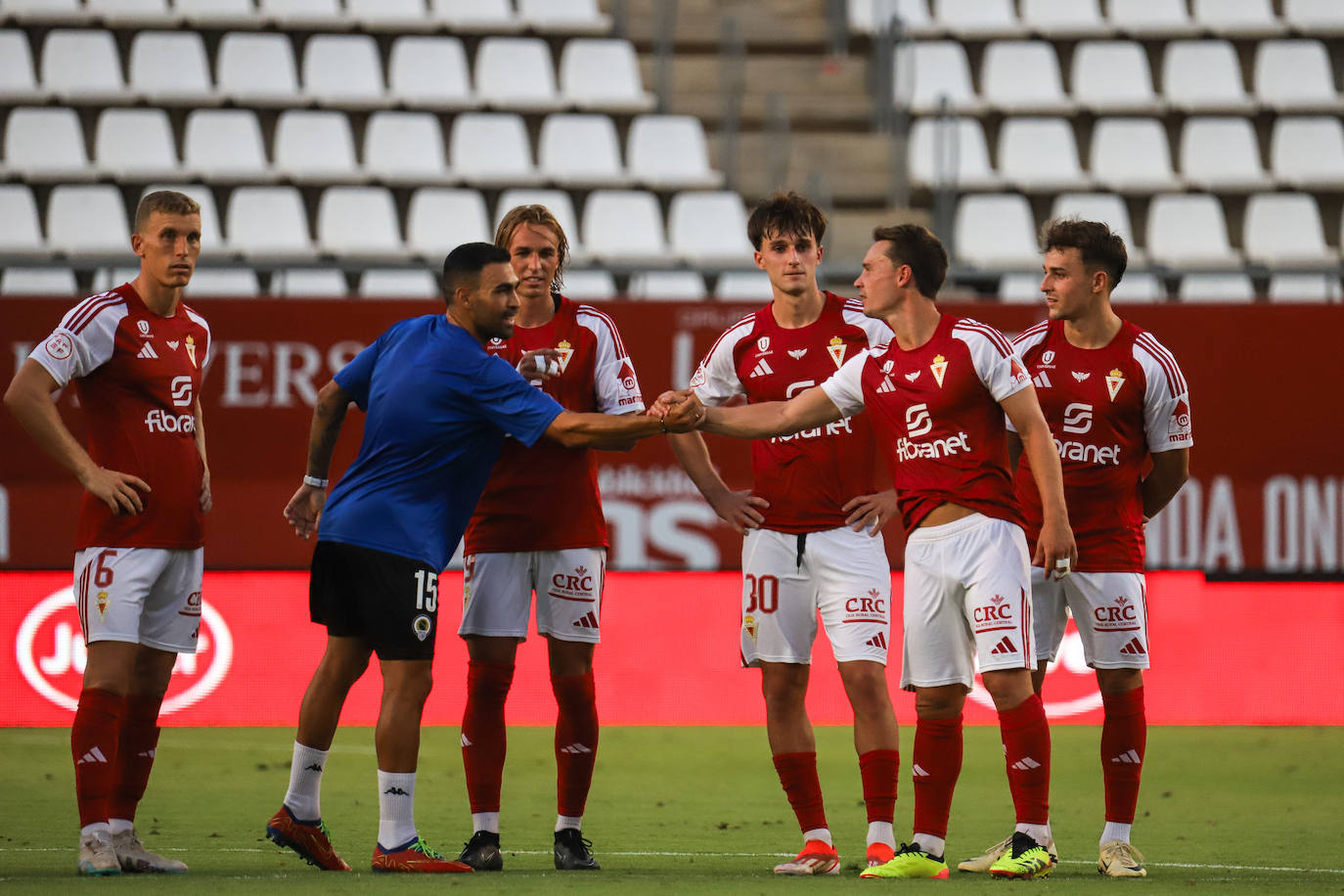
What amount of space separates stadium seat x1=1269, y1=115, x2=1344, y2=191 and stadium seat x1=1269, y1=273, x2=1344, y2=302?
5.18ft

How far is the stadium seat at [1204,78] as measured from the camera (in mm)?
15664

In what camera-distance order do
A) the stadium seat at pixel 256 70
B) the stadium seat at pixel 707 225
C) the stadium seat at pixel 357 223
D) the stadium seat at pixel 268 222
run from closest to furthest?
the stadium seat at pixel 268 222
the stadium seat at pixel 357 223
the stadium seat at pixel 707 225
the stadium seat at pixel 256 70

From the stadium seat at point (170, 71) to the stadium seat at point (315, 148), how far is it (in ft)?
2.56

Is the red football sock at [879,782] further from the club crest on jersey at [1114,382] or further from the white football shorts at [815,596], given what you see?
the club crest on jersey at [1114,382]

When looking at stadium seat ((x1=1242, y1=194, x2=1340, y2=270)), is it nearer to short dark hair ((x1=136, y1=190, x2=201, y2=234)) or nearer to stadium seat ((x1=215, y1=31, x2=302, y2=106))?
stadium seat ((x1=215, y1=31, x2=302, y2=106))

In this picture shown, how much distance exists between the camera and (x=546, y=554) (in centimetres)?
631

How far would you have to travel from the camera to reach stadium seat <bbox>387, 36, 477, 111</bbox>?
14.9 metres

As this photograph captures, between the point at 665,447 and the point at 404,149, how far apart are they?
425 cm

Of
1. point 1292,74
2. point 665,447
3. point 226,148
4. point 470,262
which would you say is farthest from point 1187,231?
point 470,262

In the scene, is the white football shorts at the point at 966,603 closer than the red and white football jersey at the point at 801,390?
Yes

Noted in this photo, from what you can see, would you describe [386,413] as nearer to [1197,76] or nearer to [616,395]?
[616,395]

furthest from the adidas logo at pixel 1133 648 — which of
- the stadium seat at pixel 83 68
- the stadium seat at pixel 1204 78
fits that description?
the stadium seat at pixel 83 68

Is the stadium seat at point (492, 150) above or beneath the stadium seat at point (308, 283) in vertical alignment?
above

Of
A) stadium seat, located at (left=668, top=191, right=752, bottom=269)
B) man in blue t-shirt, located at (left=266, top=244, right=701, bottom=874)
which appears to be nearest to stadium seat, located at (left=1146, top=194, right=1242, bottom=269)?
stadium seat, located at (left=668, top=191, right=752, bottom=269)
